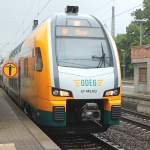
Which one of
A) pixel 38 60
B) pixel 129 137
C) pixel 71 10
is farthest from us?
pixel 129 137

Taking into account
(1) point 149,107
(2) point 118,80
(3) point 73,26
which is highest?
(3) point 73,26

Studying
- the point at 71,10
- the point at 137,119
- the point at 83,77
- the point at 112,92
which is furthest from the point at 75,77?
the point at 137,119

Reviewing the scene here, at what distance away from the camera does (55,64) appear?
11555mm

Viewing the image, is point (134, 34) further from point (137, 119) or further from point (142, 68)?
point (137, 119)

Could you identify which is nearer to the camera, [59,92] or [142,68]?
[59,92]

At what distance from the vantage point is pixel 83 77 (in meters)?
11.4

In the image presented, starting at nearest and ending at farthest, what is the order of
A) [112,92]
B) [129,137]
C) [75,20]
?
[112,92]
[75,20]
[129,137]

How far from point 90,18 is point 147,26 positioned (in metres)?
76.8

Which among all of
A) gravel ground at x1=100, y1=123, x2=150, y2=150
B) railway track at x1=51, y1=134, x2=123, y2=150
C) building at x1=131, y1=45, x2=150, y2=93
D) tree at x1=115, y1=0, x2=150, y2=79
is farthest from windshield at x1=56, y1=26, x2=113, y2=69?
tree at x1=115, y1=0, x2=150, y2=79

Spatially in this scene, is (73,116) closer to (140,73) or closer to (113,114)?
(113,114)

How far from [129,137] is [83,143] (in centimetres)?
222

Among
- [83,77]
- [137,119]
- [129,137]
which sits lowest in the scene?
[137,119]

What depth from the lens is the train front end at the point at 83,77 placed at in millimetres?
11305

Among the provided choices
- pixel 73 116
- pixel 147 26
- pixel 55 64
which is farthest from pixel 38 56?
pixel 147 26
